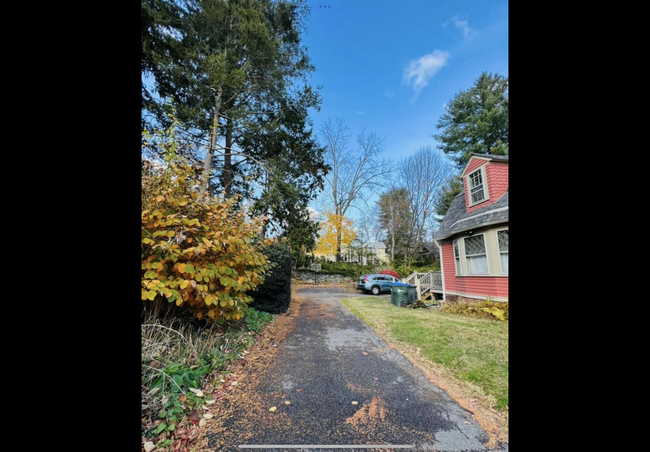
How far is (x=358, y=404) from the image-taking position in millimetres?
2584

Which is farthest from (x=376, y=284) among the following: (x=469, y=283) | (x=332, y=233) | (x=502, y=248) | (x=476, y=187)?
(x=332, y=233)

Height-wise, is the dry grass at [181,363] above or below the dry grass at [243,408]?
above

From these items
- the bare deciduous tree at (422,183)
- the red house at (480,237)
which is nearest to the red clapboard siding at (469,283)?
the red house at (480,237)

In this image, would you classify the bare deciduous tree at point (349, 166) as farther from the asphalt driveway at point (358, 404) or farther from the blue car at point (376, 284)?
the asphalt driveway at point (358, 404)

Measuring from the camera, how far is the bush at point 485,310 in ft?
21.2

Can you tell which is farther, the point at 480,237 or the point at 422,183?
the point at 422,183

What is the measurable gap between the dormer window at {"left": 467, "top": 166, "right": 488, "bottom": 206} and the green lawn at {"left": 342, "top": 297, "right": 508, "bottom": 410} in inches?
168

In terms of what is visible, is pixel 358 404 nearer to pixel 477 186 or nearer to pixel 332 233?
pixel 477 186

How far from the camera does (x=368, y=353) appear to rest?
406 centimetres

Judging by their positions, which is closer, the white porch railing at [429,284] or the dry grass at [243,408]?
the dry grass at [243,408]

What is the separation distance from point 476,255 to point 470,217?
1293 mm

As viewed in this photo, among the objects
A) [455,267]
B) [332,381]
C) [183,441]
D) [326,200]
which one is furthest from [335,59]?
[326,200]

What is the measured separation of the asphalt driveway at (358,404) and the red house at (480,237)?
5246 millimetres

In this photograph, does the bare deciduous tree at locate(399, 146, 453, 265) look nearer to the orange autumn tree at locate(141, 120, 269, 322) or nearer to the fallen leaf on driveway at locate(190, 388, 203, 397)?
the orange autumn tree at locate(141, 120, 269, 322)
